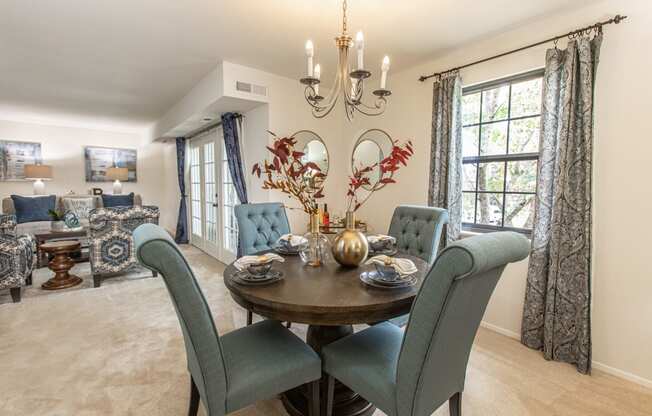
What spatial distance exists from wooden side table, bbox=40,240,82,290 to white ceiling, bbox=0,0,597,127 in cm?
196

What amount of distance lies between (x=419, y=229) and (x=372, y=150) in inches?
63.2

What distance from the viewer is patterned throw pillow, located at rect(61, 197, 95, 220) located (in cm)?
577

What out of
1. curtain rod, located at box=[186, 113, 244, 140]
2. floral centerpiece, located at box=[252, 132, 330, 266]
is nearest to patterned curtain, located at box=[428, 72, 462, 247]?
floral centerpiece, located at box=[252, 132, 330, 266]

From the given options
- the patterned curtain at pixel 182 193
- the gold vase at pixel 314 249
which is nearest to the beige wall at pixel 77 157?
the patterned curtain at pixel 182 193

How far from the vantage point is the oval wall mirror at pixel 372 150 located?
3625 mm

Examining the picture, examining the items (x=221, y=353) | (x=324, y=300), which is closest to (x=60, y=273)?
(x=221, y=353)

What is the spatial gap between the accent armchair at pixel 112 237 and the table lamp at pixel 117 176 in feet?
11.1

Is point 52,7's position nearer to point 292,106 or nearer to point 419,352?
point 292,106

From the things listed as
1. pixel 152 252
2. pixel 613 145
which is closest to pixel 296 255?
pixel 152 252

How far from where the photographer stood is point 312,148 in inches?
153

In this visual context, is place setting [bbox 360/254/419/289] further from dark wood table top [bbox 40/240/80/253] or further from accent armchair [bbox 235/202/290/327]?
dark wood table top [bbox 40/240/80/253]

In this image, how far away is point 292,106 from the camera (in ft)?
12.2

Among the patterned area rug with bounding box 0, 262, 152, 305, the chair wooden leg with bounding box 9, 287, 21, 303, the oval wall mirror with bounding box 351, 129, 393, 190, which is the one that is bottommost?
the patterned area rug with bounding box 0, 262, 152, 305

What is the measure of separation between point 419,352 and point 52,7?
318cm
